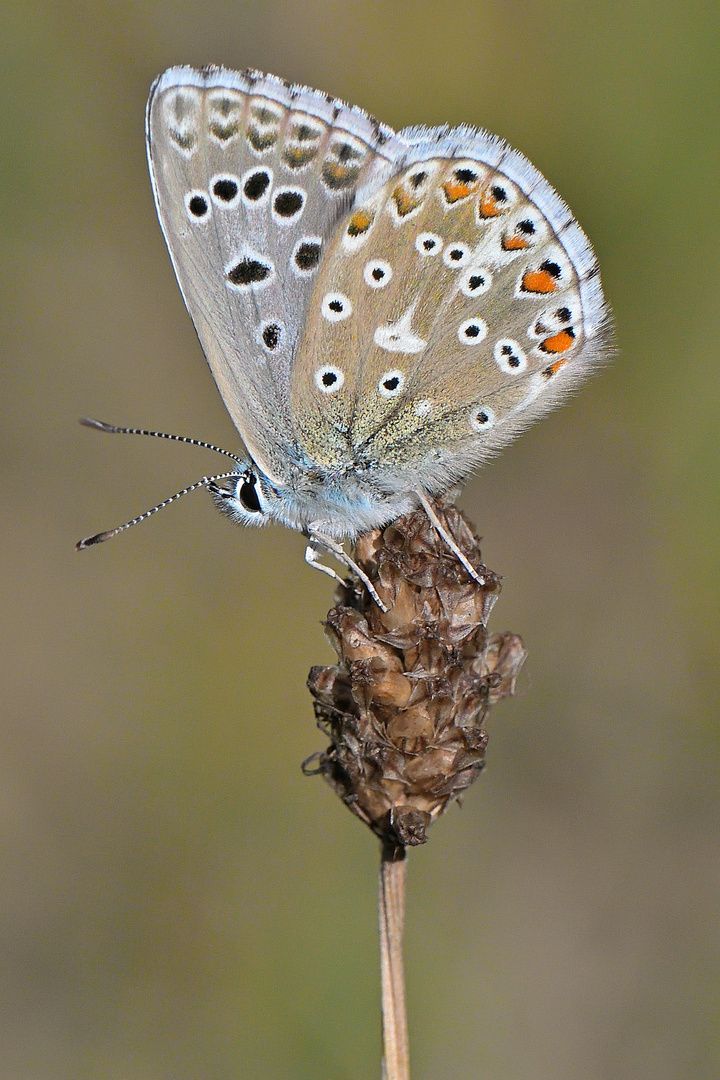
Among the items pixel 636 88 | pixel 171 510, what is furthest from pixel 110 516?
pixel 636 88

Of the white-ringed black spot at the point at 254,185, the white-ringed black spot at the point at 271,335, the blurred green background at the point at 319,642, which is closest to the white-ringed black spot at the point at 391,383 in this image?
the white-ringed black spot at the point at 271,335

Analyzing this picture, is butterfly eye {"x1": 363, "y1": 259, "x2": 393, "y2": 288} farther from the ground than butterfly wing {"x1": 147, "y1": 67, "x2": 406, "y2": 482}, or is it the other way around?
butterfly wing {"x1": 147, "y1": 67, "x2": 406, "y2": 482}

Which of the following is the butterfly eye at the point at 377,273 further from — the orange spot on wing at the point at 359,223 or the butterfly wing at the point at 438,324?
the orange spot on wing at the point at 359,223

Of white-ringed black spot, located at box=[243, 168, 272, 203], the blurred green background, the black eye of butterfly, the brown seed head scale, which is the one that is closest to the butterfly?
white-ringed black spot, located at box=[243, 168, 272, 203]

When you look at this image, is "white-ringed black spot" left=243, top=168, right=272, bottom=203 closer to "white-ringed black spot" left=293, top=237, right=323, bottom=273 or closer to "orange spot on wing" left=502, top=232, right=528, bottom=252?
"white-ringed black spot" left=293, top=237, right=323, bottom=273

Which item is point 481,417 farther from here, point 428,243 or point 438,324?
point 428,243

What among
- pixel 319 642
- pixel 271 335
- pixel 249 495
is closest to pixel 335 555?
pixel 249 495

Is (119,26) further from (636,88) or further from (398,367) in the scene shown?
(398,367)
